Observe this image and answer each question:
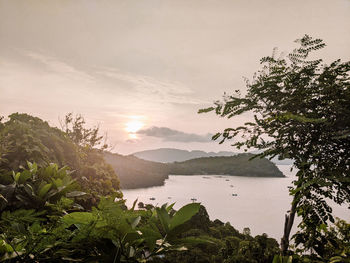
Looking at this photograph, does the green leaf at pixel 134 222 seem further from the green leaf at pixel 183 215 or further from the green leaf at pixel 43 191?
the green leaf at pixel 43 191

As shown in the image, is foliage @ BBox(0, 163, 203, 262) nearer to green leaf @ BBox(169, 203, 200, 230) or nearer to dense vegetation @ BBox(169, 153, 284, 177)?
green leaf @ BBox(169, 203, 200, 230)

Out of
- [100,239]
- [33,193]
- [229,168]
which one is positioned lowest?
[229,168]

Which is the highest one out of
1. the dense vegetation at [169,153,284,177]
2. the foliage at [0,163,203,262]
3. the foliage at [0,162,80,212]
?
the foliage at [0,163,203,262]

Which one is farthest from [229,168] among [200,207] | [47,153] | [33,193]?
[200,207]

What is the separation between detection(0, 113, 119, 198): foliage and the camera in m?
3.27

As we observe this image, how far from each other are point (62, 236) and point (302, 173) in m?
2.41

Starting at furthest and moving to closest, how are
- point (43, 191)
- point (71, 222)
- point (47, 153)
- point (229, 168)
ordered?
1. point (229, 168)
2. point (47, 153)
3. point (43, 191)
4. point (71, 222)

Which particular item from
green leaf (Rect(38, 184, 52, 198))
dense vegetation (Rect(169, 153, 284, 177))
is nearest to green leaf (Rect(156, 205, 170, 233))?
green leaf (Rect(38, 184, 52, 198))

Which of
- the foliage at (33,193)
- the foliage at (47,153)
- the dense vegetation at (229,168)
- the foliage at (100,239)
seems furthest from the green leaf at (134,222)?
the dense vegetation at (229,168)

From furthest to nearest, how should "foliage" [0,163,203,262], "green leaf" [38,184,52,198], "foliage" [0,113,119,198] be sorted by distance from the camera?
1. "foliage" [0,113,119,198]
2. "green leaf" [38,184,52,198]
3. "foliage" [0,163,203,262]

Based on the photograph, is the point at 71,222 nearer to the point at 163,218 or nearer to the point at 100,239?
the point at 100,239

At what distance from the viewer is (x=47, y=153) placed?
13.1 ft

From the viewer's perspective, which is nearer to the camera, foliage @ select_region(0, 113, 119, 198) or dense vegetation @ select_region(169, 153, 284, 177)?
foliage @ select_region(0, 113, 119, 198)

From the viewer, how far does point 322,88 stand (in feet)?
8.50
